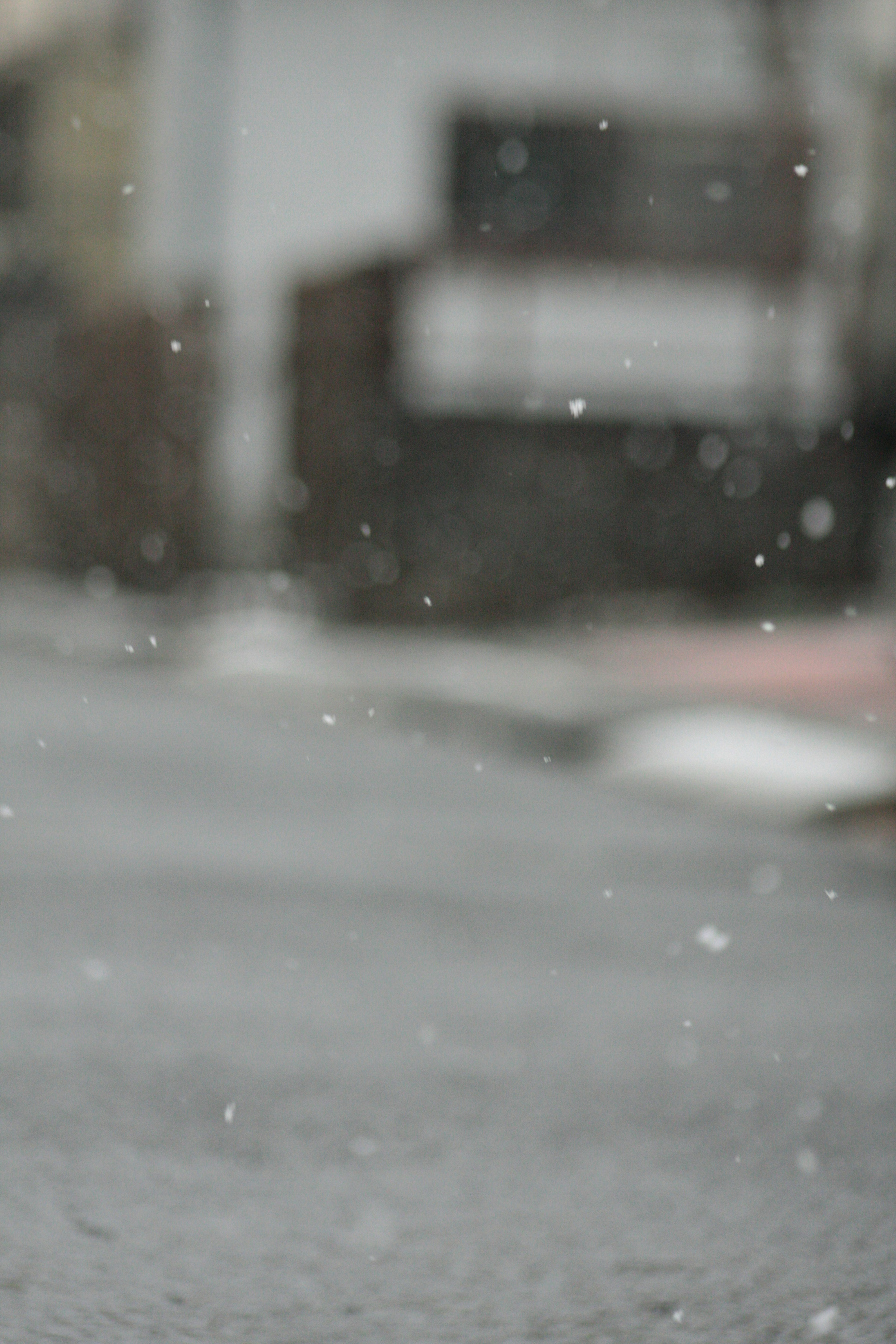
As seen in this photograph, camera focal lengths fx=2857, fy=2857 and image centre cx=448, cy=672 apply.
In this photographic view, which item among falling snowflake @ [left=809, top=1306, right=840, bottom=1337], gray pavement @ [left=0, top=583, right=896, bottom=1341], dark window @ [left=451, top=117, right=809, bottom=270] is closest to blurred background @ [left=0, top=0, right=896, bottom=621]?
dark window @ [left=451, top=117, right=809, bottom=270]

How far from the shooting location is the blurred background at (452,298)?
2170 cm

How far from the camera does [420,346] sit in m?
25.6

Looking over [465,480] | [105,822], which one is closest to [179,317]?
[465,480]

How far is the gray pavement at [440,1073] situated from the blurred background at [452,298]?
10.8m

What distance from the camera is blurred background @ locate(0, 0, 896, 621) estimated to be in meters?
21.7

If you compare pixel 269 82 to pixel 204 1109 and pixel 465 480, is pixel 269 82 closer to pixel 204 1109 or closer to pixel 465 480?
pixel 465 480

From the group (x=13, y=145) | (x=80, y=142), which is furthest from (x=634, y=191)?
(x=13, y=145)

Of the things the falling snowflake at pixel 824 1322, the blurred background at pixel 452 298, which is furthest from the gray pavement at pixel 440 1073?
the blurred background at pixel 452 298

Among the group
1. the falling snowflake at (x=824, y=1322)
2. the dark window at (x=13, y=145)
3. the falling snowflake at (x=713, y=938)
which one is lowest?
the falling snowflake at (x=713, y=938)

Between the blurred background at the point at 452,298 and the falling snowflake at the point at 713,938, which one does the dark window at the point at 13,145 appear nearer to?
the blurred background at the point at 452,298

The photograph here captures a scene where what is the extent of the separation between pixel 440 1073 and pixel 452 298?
2439cm

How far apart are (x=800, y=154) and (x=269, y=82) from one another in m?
5.97

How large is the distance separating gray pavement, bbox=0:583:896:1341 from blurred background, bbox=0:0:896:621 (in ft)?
35.6

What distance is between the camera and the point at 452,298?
96.5 ft
